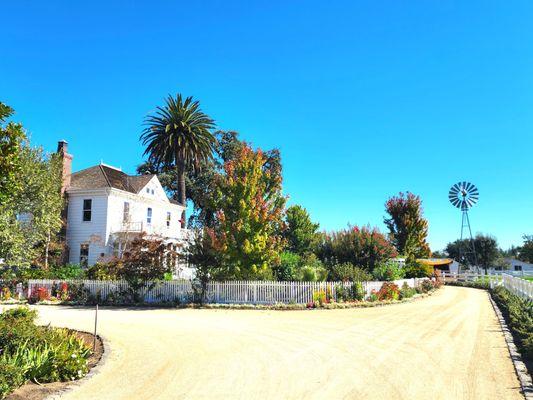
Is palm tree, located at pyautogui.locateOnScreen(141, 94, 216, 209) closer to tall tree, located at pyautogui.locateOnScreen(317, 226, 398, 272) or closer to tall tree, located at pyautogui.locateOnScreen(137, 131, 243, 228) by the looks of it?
tall tree, located at pyautogui.locateOnScreen(137, 131, 243, 228)

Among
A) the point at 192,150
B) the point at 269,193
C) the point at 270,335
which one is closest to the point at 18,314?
the point at 270,335

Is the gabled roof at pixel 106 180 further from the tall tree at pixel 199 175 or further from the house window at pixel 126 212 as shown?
the tall tree at pixel 199 175

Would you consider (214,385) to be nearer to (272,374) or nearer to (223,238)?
(272,374)

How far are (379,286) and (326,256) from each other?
4.40 meters

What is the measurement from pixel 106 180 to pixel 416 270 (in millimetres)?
24675

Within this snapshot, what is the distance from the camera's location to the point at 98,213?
33031mm

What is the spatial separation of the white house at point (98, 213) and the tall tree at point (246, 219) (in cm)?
984

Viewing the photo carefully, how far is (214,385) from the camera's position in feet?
26.0

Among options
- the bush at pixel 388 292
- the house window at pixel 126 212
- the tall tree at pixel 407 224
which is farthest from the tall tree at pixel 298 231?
the bush at pixel 388 292

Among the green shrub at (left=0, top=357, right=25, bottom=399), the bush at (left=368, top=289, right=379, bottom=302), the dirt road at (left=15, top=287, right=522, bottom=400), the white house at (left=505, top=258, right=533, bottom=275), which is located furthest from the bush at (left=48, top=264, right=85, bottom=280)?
the white house at (left=505, top=258, right=533, bottom=275)

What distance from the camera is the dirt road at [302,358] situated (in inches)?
299

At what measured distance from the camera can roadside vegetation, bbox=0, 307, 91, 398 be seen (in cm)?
711

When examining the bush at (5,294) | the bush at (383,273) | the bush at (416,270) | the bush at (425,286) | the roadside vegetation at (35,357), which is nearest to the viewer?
the roadside vegetation at (35,357)

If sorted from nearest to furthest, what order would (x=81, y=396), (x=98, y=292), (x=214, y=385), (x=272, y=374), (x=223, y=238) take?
(x=81, y=396)
(x=214, y=385)
(x=272, y=374)
(x=223, y=238)
(x=98, y=292)
